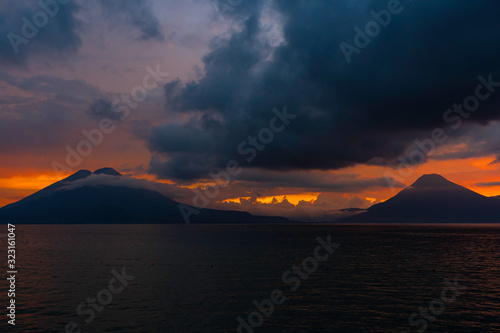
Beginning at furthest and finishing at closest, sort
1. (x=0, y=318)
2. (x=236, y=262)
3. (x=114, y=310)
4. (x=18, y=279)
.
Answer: (x=236, y=262)
(x=18, y=279)
(x=114, y=310)
(x=0, y=318)

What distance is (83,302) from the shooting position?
4234 cm

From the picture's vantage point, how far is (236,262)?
7925cm

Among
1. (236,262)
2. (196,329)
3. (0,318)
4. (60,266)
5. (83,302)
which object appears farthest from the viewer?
(236,262)

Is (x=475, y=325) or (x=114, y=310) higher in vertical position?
(x=114, y=310)

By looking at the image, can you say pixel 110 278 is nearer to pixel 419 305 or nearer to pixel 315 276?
pixel 315 276

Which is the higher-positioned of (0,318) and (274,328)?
(0,318)

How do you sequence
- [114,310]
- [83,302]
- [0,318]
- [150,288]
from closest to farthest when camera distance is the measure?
1. [0,318]
2. [114,310]
3. [83,302]
4. [150,288]

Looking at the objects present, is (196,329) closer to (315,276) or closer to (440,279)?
(315,276)

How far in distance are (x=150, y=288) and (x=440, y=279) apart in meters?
44.4

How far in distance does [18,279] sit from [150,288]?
2386 cm

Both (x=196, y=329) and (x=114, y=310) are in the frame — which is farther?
(x=114, y=310)

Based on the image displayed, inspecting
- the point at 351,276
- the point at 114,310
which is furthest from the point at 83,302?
the point at 351,276

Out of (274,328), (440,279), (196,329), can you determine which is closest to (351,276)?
(440,279)

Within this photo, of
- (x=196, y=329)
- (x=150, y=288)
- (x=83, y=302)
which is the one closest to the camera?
(x=196, y=329)
